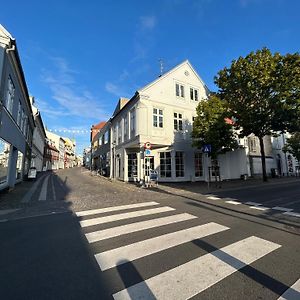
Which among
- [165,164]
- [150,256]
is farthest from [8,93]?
[165,164]

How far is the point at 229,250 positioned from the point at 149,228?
2123 mm

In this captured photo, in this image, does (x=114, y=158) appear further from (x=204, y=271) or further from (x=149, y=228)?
(x=204, y=271)

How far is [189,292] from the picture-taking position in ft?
9.40

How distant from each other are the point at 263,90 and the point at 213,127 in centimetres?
597

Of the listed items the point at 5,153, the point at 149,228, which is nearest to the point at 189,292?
the point at 149,228

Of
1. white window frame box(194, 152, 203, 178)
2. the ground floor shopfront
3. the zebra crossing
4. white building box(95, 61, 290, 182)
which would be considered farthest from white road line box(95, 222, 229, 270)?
white window frame box(194, 152, 203, 178)

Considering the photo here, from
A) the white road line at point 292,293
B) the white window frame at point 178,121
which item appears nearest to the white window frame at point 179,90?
the white window frame at point 178,121

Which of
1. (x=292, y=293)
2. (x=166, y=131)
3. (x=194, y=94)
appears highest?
(x=194, y=94)

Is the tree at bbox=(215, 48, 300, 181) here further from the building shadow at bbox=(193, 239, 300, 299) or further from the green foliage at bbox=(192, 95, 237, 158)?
the building shadow at bbox=(193, 239, 300, 299)

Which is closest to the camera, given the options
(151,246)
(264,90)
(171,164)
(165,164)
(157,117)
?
(151,246)

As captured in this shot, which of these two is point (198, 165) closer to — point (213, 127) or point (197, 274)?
point (213, 127)

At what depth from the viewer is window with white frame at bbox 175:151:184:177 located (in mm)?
20781

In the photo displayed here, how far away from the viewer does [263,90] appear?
59.1 feet

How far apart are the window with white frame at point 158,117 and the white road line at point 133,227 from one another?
1365 centimetres
